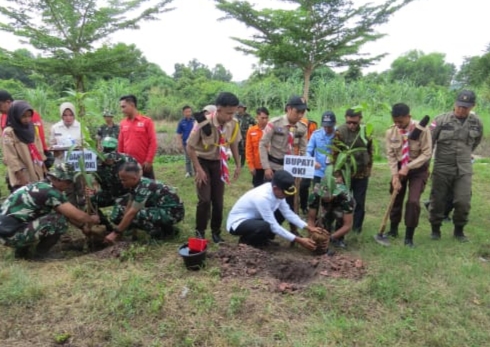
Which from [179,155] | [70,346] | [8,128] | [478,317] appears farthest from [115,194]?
[179,155]

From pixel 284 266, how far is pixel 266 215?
53 cm

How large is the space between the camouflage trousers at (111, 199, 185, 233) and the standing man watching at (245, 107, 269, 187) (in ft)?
4.71

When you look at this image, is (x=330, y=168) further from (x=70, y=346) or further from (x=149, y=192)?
(x=70, y=346)

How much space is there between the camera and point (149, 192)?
4.36 m

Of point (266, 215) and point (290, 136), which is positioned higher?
point (290, 136)

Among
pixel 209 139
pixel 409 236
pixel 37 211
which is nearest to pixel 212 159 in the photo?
pixel 209 139

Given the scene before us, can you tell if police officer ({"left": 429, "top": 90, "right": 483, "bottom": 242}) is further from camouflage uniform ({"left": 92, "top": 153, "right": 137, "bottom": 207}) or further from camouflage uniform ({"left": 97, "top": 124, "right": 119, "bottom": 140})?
camouflage uniform ({"left": 97, "top": 124, "right": 119, "bottom": 140})

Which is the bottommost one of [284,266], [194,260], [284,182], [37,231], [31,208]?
[284,266]

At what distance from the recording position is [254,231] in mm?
4230

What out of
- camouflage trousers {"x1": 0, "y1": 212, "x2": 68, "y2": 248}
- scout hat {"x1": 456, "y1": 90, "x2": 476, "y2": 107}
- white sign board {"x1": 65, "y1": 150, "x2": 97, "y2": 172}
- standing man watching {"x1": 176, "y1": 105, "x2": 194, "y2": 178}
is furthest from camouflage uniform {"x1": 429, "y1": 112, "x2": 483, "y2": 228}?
standing man watching {"x1": 176, "y1": 105, "x2": 194, "y2": 178}

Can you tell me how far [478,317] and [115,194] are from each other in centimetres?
393

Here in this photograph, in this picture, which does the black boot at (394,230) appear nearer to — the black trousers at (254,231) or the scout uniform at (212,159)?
the black trousers at (254,231)

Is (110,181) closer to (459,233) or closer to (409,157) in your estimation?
(409,157)

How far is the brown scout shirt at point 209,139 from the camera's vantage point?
432 cm
